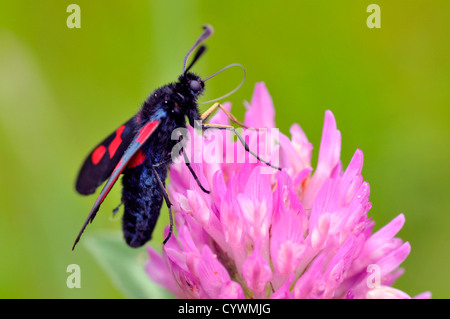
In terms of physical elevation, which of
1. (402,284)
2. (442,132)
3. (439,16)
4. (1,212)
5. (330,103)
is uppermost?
(439,16)

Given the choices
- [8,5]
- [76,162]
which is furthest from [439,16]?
[8,5]

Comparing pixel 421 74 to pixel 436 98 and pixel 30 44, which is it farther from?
pixel 30 44

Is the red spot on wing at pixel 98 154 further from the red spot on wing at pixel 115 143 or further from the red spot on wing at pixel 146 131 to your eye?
the red spot on wing at pixel 146 131

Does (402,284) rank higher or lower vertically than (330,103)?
lower

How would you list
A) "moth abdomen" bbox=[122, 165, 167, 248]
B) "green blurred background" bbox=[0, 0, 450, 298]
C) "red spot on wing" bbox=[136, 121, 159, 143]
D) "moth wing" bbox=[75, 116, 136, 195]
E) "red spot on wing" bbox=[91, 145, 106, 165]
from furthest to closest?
1. "green blurred background" bbox=[0, 0, 450, 298]
2. "red spot on wing" bbox=[91, 145, 106, 165]
3. "moth wing" bbox=[75, 116, 136, 195]
4. "moth abdomen" bbox=[122, 165, 167, 248]
5. "red spot on wing" bbox=[136, 121, 159, 143]

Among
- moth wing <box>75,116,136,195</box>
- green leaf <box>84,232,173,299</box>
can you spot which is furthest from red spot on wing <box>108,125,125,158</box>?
green leaf <box>84,232,173,299</box>

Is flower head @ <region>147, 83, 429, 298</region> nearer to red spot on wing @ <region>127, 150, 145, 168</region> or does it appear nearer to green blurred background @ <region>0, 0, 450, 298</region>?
red spot on wing @ <region>127, 150, 145, 168</region>

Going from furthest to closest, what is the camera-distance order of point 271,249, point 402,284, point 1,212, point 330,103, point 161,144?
1. point 330,103
2. point 1,212
3. point 402,284
4. point 161,144
5. point 271,249

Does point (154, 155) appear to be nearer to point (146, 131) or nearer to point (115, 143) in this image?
point (146, 131)
